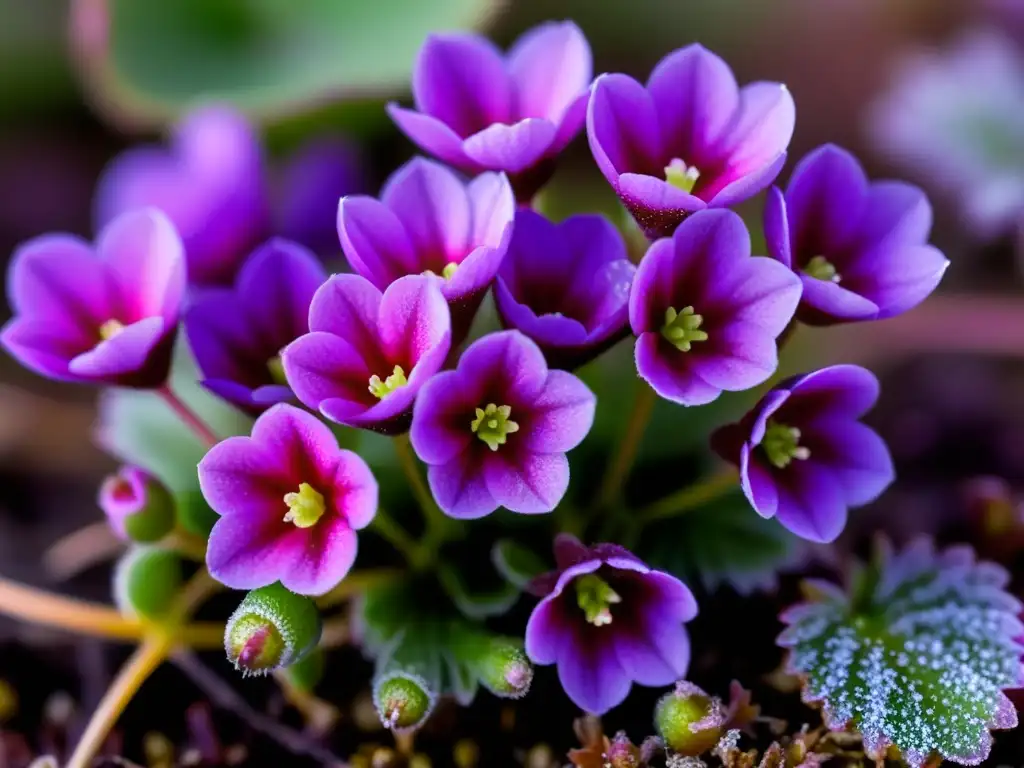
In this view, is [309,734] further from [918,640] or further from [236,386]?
[918,640]

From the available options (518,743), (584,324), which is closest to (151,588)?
(518,743)

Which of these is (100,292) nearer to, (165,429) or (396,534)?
(165,429)

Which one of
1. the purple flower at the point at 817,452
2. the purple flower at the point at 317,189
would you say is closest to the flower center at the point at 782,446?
the purple flower at the point at 817,452

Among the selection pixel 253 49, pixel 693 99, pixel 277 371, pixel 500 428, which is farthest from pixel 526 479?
pixel 253 49

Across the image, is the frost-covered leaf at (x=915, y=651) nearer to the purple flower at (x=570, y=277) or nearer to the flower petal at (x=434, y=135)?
the purple flower at (x=570, y=277)

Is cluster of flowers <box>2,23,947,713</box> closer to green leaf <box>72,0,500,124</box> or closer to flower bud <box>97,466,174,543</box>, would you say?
flower bud <box>97,466,174,543</box>

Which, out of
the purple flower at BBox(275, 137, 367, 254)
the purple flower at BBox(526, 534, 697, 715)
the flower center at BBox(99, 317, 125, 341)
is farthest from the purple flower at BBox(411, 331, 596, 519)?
the purple flower at BBox(275, 137, 367, 254)
